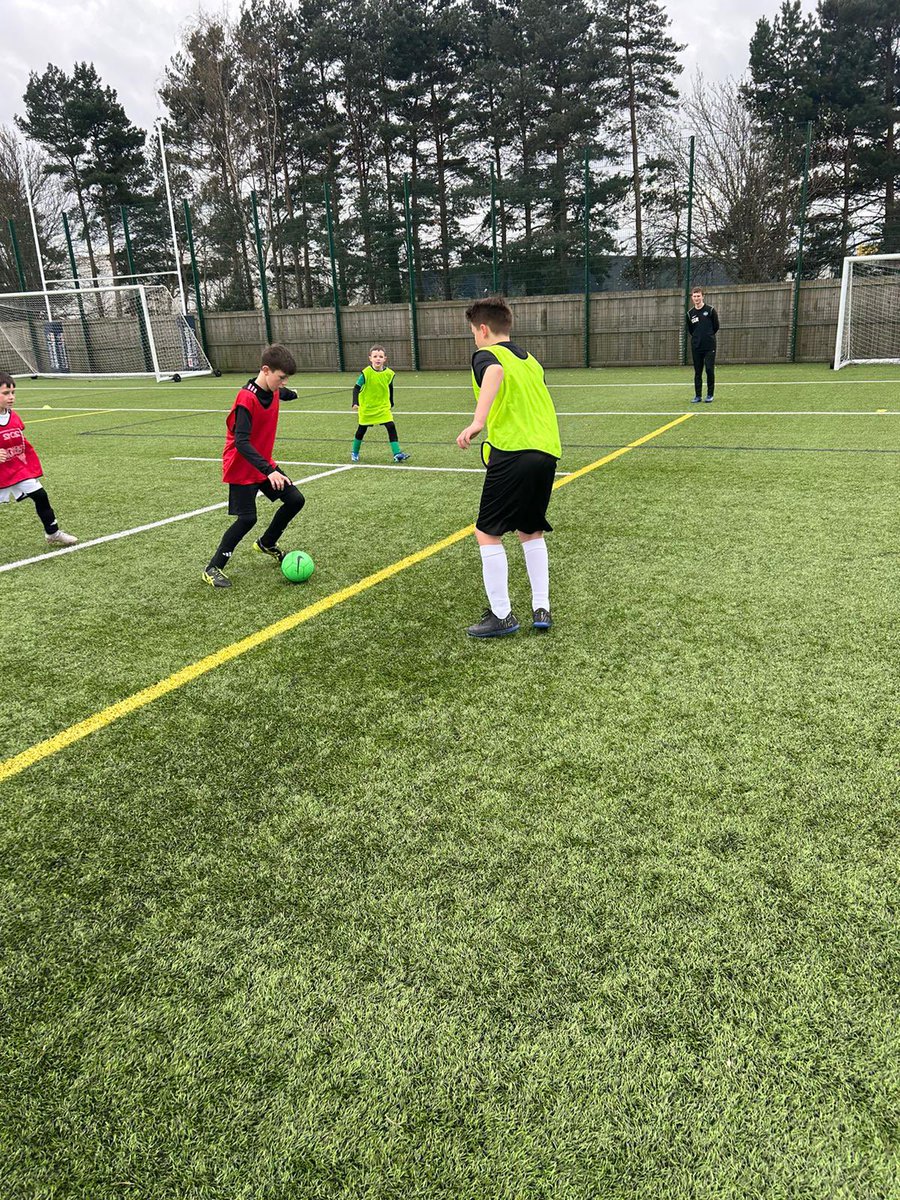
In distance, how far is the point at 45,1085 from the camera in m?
1.88

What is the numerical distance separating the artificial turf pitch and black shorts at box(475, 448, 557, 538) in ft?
2.26

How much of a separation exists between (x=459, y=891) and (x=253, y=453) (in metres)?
3.52

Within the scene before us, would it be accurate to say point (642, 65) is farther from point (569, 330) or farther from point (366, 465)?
point (366, 465)

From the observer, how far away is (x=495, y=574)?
447 cm

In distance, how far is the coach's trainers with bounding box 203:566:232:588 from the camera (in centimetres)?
564

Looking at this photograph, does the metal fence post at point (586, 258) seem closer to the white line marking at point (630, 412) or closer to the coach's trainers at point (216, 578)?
the white line marking at point (630, 412)

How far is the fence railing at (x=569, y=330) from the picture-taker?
21.1 metres

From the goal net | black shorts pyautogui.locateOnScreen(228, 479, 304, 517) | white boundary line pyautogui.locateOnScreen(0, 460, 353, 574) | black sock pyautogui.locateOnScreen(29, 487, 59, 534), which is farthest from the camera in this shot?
the goal net

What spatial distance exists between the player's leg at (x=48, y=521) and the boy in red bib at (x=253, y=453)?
177 centimetres

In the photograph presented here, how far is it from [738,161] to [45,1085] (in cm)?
3274

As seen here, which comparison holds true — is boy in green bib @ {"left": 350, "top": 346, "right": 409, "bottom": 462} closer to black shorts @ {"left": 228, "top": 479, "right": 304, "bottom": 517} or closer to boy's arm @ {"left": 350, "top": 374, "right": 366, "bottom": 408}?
boy's arm @ {"left": 350, "top": 374, "right": 366, "bottom": 408}

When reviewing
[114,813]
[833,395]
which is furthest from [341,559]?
[833,395]

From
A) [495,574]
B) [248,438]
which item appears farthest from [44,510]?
[495,574]

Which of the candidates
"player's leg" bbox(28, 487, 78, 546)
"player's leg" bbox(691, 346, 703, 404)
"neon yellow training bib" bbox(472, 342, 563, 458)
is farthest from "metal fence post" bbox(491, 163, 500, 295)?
"neon yellow training bib" bbox(472, 342, 563, 458)
